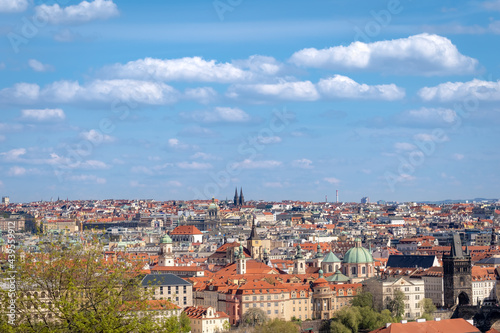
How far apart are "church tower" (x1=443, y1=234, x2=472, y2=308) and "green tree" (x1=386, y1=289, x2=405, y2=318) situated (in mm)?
6649

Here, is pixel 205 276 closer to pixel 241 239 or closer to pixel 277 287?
pixel 277 287

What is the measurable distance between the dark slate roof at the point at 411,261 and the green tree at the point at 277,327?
38.3 m

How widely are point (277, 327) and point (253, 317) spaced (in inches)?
303

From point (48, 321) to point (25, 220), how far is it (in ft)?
559

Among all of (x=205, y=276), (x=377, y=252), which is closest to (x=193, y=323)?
(x=205, y=276)

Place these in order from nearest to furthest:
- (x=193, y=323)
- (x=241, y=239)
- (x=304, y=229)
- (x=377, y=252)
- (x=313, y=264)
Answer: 1. (x=193, y=323)
2. (x=313, y=264)
3. (x=377, y=252)
4. (x=241, y=239)
5. (x=304, y=229)

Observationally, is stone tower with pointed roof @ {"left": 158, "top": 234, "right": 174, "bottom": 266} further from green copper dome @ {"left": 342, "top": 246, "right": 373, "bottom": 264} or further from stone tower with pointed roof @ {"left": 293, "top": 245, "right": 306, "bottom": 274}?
green copper dome @ {"left": 342, "top": 246, "right": 373, "bottom": 264}

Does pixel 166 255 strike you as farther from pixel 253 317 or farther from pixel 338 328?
pixel 338 328

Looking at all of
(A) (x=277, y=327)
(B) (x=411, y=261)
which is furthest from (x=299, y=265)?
(A) (x=277, y=327)

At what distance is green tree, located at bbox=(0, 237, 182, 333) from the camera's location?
25.4 metres

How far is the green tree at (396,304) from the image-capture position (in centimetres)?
7806

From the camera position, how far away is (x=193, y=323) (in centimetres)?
6800

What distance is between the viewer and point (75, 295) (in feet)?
85.8

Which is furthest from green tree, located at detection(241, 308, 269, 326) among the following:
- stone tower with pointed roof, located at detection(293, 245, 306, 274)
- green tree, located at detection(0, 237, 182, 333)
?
green tree, located at detection(0, 237, 182, 333)
